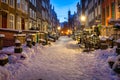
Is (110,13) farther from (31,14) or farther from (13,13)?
(31,14)

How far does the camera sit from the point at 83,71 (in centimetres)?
875

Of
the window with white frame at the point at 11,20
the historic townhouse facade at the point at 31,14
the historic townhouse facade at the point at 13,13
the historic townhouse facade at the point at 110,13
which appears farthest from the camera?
the historic townhouse facade at the point at 31,14

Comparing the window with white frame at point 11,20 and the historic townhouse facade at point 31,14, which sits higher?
the historic townhouse facade at point 31,14

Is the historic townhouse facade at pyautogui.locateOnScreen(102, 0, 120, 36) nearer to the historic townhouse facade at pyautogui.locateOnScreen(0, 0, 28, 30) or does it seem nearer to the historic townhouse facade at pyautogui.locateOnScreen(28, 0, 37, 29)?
the historic townhouse facade at pyautogui.locateOnScreen(0, 0, 28, 30)

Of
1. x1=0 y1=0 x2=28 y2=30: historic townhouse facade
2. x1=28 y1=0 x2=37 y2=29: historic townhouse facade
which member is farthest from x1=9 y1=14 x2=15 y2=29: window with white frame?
x1=28 y1=0 x2=37 y2=29: historic townhouse facade

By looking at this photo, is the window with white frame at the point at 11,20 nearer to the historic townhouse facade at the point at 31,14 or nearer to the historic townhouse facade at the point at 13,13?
the historic townhouse facade at the point at 13,13

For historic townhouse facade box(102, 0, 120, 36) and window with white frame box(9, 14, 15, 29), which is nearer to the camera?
historic townhouse facade box(102, 0, 120, 36)

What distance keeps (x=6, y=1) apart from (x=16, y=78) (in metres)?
17.0

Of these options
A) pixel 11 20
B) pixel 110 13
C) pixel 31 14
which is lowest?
pixel 11 20

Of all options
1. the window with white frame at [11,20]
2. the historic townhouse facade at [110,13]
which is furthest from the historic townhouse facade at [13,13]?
the historic townhouse facade at [110,13]

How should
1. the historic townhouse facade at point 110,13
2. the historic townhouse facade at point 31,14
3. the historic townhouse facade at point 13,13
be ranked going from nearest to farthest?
the historic townhouse facade at point 110,13 → the historic townhouse facade at point 13,13 → the historic townhouse facade at point 31,14

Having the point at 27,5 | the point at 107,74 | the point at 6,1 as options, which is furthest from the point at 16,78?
the point at 27,5

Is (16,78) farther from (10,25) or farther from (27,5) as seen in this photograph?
(27,5)

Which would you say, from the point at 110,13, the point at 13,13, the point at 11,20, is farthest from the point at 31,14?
the point at 110,13
